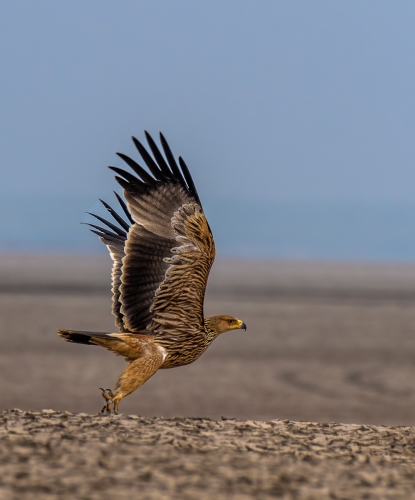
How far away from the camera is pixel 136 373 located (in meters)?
7.48

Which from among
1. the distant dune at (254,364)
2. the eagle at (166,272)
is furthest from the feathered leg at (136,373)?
the distant dune at (254,364)

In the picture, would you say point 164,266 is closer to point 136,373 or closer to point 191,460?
point 136,373

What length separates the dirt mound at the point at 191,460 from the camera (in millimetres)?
5504

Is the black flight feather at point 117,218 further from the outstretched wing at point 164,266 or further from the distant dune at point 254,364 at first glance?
the distant dune at point 254,364

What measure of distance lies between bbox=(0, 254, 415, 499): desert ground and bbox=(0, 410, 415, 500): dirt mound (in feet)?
0.04

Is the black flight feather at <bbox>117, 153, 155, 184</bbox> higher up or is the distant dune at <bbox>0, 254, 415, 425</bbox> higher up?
the black flight feather at <bbox>117, 153, 155, 184</bbox>

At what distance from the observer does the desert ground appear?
5758mm

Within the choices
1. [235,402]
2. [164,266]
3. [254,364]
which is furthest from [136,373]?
[254,364]

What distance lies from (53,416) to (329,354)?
21.3m

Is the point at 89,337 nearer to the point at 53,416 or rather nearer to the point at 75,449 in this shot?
the point at 53,416

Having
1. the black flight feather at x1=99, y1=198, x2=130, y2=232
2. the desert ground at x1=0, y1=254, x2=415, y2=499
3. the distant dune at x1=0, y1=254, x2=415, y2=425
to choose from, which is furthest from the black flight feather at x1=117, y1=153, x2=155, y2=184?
the distant dune at x1=0, y1=254, x2=415, y2=425

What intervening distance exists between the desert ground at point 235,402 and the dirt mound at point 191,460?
13 millimetres

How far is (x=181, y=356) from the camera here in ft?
26.3

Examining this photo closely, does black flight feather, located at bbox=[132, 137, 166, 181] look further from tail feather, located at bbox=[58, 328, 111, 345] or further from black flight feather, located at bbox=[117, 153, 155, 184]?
tail feather, located at bbox=[58, 328, 111, 345]
